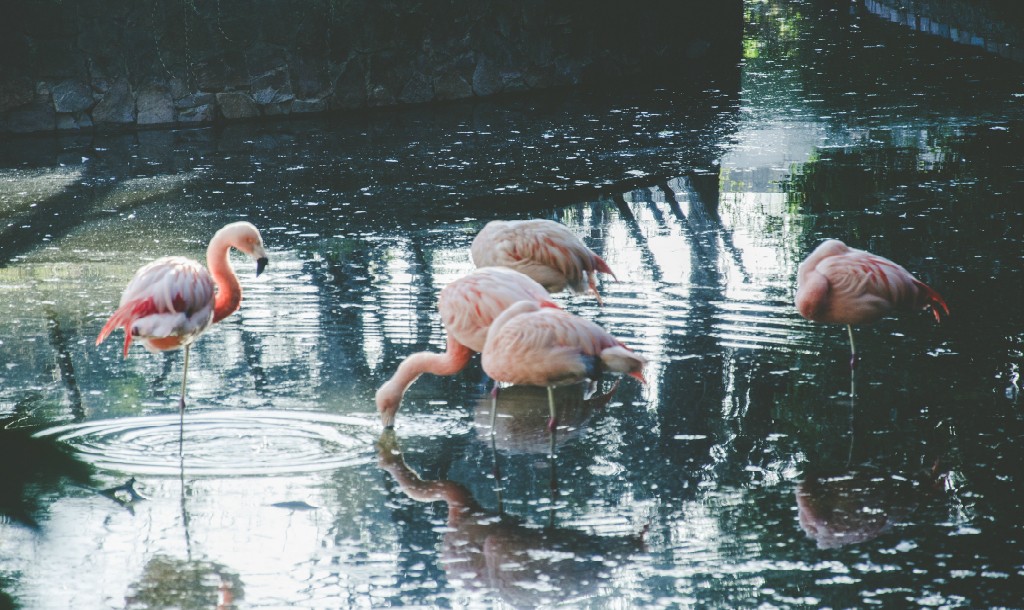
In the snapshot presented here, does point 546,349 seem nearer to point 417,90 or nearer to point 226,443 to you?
point 226,443

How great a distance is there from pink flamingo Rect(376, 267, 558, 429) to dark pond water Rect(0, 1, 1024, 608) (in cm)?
18

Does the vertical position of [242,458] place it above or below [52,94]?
below

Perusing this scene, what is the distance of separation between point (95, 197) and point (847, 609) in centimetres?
732

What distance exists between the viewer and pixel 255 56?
1222 centimetres

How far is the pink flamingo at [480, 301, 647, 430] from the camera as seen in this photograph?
409 centimetres

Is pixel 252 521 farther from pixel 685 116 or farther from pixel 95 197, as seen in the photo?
pixel 685 116

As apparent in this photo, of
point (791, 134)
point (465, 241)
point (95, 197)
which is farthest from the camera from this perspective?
point (791, 134)

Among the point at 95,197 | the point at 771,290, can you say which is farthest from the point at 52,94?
the point at 771,290

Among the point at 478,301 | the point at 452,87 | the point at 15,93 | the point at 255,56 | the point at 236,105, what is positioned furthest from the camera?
the point at 452,87

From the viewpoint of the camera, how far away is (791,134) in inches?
421

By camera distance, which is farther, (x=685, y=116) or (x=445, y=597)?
(x=685, y=116)

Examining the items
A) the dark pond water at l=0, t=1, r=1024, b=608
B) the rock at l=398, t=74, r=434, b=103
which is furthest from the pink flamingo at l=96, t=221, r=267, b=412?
the rock at l=398, t=74, r=434, b=103

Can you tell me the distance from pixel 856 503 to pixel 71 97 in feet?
33.5

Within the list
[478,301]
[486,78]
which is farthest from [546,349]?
[486,78]
